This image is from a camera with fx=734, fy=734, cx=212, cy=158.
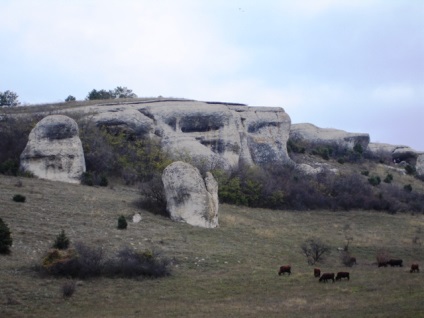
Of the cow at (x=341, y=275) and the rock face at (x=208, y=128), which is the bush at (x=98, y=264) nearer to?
the cow at (x=341, y=275)

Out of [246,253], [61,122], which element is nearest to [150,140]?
[61,122]

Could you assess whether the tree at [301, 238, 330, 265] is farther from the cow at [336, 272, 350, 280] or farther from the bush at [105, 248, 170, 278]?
the bush at [105, 248, 170, 278]

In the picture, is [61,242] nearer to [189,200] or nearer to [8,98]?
[189,200]

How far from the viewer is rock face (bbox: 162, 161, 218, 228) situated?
1574 inches

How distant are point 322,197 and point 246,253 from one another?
19584 mm

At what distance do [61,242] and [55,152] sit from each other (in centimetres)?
1744

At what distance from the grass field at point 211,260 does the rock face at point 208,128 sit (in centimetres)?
847

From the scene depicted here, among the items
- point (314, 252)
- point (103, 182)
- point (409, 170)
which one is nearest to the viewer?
point (314, 252)

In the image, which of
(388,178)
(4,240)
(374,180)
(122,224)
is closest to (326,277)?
(122,224)

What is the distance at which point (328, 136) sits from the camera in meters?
76.1

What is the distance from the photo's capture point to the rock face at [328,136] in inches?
2948

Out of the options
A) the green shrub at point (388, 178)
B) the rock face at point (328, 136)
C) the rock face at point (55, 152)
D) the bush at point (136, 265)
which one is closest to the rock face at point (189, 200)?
the rock face at point (55, 152)

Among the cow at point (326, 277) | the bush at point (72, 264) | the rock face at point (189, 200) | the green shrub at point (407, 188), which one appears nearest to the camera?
the bush at point (72, 264)

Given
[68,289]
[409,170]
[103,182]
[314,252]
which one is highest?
[409,170]
